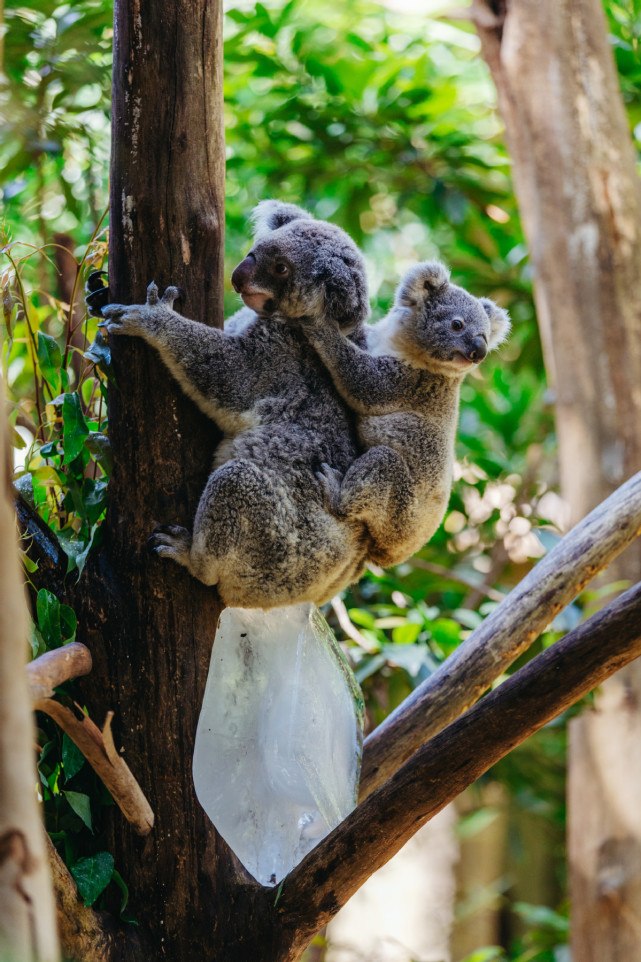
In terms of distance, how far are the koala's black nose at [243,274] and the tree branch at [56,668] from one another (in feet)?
3.54

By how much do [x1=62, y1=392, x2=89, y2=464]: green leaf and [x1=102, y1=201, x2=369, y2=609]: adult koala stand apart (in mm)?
212

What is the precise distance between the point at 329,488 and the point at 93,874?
109 centimetres

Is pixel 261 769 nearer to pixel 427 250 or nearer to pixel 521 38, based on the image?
pixel 521 38

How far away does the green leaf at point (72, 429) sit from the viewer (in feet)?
6.99

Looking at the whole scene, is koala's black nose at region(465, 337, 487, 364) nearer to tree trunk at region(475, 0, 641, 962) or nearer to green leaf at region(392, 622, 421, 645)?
green leaf at region(392, 622, 421, 645)

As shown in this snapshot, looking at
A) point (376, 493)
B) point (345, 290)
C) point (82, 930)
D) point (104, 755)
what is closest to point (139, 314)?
point (345, 290)

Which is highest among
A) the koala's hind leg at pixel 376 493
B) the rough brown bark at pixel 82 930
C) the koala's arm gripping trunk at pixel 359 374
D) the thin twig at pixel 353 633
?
the koala's arm gripping trunk at pixel 359 374

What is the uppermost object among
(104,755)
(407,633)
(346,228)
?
(346,228)

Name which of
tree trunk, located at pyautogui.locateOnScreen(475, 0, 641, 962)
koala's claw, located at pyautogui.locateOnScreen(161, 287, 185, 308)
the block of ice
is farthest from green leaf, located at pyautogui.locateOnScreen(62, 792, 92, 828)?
tree trunk, located at pyautogui.locateOnScreen(475, 0, 641, 962)

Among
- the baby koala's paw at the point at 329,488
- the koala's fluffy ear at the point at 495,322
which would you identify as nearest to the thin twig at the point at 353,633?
the baby koala's paw at the point at 329,488

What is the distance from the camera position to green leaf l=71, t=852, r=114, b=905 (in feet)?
6.23

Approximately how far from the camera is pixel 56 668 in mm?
1825

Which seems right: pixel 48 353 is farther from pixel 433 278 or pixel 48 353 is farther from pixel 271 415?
pixel 433 278

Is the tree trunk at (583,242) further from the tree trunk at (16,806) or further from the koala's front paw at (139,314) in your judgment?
the tree trunk at (16,806)
